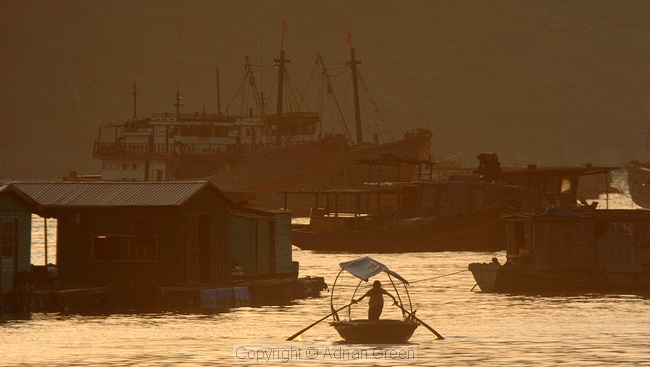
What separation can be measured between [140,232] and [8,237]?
16.2 feet

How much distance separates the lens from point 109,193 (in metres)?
54.5

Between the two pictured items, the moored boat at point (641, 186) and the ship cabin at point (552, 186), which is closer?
the ship cabin at point (552, 186)

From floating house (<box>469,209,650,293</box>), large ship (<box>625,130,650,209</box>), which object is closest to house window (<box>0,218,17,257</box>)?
floating house (<box>469,209,650,293</box>)

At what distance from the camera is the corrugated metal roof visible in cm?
5309

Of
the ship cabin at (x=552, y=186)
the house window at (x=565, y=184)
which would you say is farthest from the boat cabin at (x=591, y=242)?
the house window at (x=565, y=184)

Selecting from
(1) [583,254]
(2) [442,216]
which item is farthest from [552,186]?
(1) [583,254]

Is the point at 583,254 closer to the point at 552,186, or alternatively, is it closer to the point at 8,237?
the point at 8,237

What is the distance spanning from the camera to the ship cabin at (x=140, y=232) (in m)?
52.8

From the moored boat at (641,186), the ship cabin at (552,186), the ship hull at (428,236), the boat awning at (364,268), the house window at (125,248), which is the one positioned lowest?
the boat awning at (364,268)

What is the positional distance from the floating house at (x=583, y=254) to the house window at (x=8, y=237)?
2245cm

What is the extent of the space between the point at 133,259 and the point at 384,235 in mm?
50629

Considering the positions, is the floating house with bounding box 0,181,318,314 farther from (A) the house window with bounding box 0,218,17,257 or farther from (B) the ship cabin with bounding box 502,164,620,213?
(B) the ship cabin with bounding box 502,164,620,213

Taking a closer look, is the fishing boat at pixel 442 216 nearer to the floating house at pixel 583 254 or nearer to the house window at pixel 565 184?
the house window at pixel 565 184

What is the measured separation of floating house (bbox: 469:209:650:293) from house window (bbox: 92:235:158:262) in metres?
17.5
